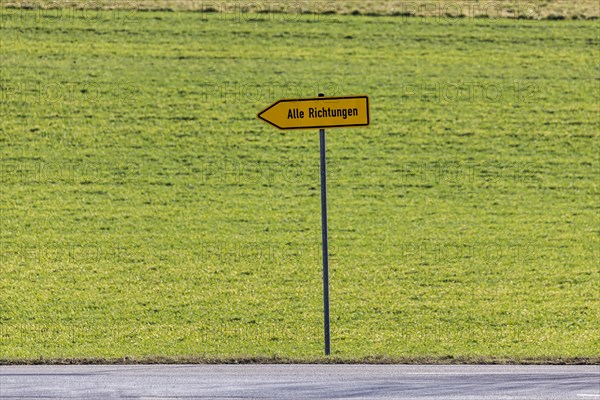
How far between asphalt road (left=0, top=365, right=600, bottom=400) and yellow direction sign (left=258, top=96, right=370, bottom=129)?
121 inches

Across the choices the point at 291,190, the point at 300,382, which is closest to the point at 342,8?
the point at 291,190

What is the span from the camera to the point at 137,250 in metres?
17.7

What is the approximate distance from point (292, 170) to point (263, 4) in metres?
11.0

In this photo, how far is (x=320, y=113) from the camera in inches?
486

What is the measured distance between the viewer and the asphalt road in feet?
34.3

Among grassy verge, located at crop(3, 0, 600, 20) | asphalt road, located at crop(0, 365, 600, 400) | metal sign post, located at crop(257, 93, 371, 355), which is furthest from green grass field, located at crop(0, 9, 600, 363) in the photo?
metal sign post, located at crop(257, 93, 371, 355)

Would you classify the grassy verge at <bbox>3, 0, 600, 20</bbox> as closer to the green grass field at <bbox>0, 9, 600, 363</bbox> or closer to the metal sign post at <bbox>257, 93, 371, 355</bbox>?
the green grass field at <bbox>0, 9, 600, 363</bbox>

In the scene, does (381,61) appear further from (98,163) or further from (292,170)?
(98,163)

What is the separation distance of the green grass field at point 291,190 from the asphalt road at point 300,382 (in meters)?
0.67

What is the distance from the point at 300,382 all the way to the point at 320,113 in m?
3.49

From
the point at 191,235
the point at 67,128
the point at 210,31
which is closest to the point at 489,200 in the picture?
the point at 191,235

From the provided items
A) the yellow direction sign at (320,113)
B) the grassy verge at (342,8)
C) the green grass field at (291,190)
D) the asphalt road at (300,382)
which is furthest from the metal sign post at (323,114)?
the grassy verge at (342,8)

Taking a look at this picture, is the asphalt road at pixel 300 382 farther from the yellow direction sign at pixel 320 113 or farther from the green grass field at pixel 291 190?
the yellow direction sign at pixel 320 113

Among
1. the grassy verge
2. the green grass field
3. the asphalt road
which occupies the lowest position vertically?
the asphalt road
